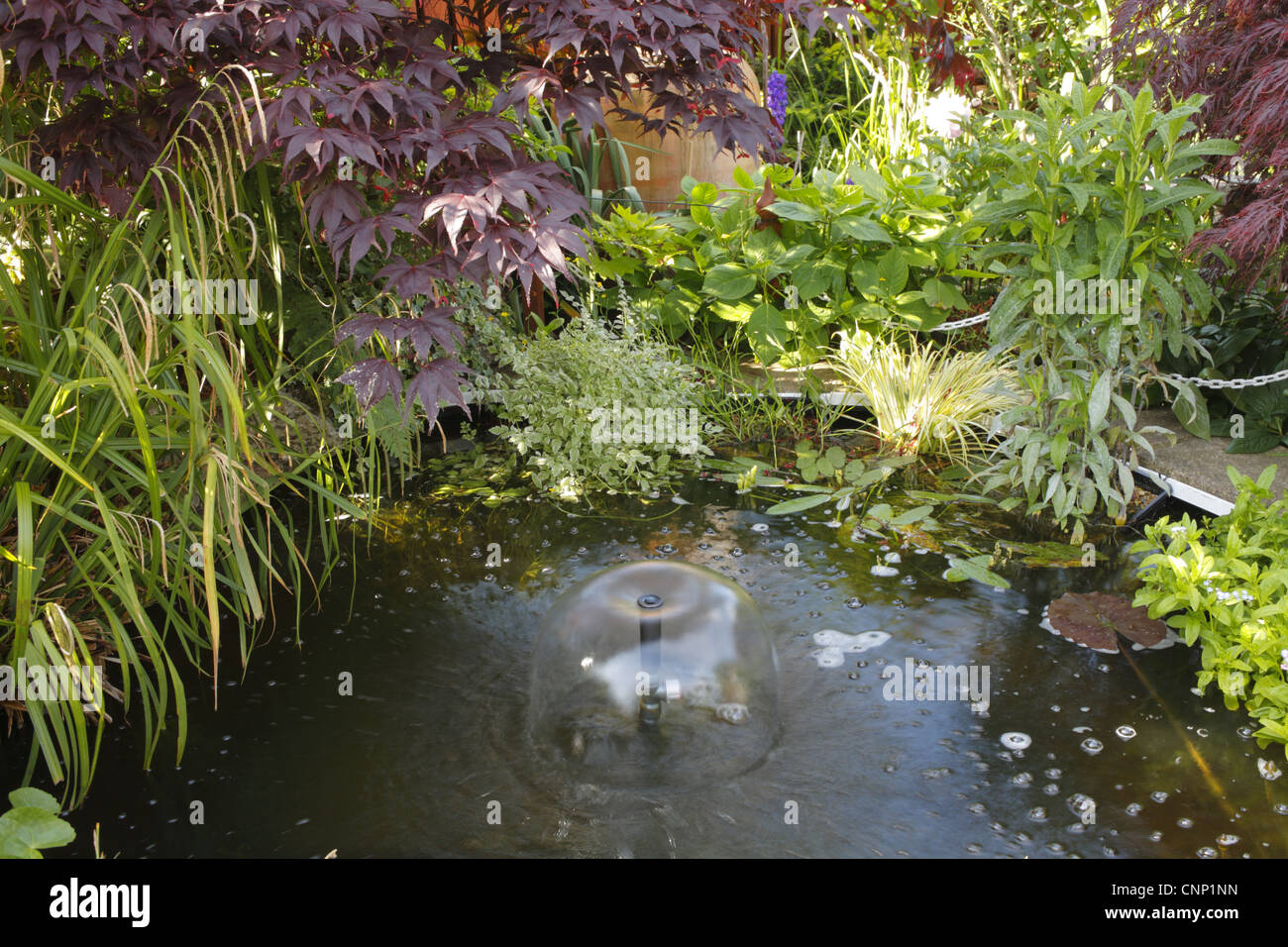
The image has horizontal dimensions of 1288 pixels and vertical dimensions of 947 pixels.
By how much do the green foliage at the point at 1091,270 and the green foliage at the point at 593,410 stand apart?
132 centimetres

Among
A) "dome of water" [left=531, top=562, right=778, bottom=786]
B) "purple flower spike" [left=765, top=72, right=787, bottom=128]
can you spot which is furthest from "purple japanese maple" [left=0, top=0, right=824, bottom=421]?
"purple flower spike" [left=765, top=72, right=787, bottom=128]

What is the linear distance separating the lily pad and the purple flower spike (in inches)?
129

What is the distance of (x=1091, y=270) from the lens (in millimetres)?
2908

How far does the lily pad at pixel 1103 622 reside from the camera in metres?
2.62

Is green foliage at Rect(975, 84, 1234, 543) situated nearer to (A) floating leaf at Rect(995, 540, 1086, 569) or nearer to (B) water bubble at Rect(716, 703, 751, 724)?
(A) floating leaf at Rect(995, 540, 1086, 569)

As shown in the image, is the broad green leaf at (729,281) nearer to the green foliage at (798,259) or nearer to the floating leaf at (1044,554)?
the green foliage at (798,259)

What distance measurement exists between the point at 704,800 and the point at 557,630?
490mm

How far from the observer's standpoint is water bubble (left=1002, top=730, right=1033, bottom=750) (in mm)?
2215

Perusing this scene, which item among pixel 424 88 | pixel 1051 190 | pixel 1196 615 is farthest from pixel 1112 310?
pixel 424 88

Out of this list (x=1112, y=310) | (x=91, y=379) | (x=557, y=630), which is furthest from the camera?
(x=1112, y=310)

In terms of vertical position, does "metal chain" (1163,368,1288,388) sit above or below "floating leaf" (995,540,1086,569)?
above

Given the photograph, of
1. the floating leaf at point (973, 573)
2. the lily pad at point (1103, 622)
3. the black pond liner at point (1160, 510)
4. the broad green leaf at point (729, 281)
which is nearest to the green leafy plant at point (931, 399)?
the broad green leaf at point (729, 281)
